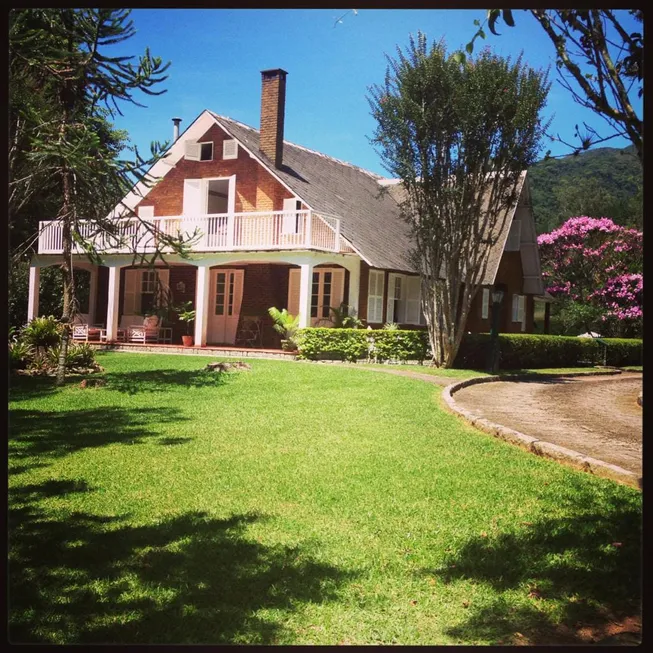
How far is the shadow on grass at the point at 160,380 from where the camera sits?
10.7m

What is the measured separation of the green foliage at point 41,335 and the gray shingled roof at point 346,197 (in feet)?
25.6

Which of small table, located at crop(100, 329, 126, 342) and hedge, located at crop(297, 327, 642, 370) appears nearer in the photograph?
hedge, located at crop(297, 327, 642, 370)

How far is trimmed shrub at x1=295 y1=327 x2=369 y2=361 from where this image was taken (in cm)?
1569

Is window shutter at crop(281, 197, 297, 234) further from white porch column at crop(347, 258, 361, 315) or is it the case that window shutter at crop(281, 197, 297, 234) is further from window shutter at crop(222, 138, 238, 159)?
window shutter at crop(222, 138, 238, 159)

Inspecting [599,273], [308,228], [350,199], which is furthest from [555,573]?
[350,199]

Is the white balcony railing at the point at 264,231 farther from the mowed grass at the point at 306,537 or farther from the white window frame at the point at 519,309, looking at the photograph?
the white window frame at the point at 519,309

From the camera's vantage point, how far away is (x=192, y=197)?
1933cm

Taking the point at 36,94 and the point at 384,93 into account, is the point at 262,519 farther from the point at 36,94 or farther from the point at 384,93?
the point at 384,93

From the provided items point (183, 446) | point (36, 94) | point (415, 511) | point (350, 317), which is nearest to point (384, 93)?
point (350, 317)

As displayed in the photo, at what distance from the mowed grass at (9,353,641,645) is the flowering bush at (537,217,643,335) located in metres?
12.6

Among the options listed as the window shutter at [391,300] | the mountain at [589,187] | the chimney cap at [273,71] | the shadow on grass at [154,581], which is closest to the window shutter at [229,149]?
the chimney cap at [273,71]

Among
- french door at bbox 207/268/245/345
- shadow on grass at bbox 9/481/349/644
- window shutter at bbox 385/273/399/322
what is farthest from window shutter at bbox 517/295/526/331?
shadow on grass at bbox 9/481/349/644

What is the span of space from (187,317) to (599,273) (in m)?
11.4

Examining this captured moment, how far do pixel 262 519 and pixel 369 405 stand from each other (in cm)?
468
